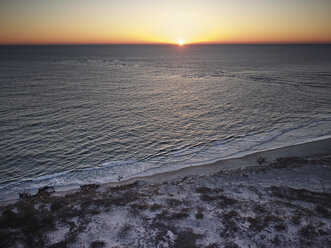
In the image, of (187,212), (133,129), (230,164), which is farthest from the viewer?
A: (133,129)

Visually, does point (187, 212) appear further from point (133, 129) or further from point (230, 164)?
point (133, 129)

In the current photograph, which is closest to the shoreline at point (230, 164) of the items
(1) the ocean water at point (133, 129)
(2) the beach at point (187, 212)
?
(2) the beach at point (187, 212)

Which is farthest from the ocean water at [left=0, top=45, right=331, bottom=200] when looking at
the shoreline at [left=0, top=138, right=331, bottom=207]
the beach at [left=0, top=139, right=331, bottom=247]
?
the beach at [left=0, top=139, right=331, bottom=247]

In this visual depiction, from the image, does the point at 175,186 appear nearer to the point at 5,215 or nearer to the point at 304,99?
the point at 5,215

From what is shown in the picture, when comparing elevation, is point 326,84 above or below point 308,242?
above

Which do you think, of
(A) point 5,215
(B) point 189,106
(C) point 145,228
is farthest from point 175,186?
(B) point 189,106

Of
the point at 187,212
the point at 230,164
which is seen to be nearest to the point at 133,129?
the point at 230,164

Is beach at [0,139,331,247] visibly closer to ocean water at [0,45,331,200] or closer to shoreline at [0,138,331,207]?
shoreline at [0,138,331,207]
